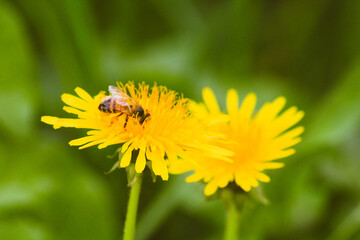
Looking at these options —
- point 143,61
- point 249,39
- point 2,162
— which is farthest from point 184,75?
point 2,162

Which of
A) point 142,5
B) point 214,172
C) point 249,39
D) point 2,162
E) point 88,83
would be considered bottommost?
point 214,172

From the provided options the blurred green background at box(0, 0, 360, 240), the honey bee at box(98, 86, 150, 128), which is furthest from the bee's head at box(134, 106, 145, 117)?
the blurred green background at box(0, 0, 360, 240)

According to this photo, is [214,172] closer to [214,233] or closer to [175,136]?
[175,136]

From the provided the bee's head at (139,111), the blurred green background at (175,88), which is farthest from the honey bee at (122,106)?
the blurred green background at (175,88)

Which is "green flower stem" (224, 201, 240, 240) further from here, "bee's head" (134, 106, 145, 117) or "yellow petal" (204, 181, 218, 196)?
"bee's head" (134, 106, 145, 117)

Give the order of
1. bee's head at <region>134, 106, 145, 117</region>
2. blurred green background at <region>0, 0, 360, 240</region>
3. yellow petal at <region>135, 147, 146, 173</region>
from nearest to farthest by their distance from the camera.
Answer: yellow petal at <region>135, 147, 146, 173</region>
bee's head at <region>134, 106, 145, 117</region>
blurred green background at <region>0, 0, 360, 240</region>

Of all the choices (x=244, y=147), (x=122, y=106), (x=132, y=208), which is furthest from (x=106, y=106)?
(x=244, y=147)

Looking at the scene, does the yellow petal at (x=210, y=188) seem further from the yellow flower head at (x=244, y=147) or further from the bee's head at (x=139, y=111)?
the bee's head at (x=139, y=111)

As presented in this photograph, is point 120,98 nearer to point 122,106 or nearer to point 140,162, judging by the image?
point 122,106
